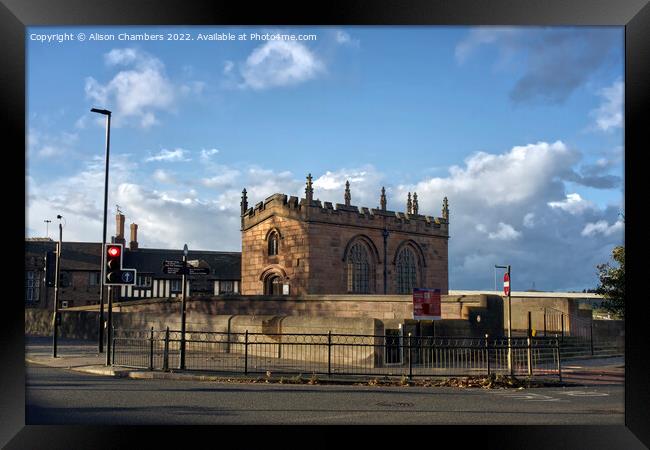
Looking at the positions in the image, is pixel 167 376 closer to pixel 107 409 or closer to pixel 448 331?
pixel 107 409

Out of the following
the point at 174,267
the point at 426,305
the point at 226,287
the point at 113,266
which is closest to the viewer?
the point at 174,267

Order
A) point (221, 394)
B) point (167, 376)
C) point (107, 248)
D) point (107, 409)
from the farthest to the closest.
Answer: point (107, 248), point (167, 376), point (221, 394), point (107, 409)

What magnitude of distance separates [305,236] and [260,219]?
4.74 metres

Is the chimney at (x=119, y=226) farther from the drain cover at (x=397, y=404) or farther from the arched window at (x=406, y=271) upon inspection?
the drain cover at (x=397, y=404)

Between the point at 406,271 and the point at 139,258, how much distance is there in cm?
3043

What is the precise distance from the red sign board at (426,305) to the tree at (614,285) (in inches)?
709

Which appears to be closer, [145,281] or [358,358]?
[358,358]

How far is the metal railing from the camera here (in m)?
17.4

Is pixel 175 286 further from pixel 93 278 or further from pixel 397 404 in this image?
pixel 397 404

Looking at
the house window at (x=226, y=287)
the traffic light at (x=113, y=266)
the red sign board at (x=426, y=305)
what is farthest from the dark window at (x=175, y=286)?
the red sign board at (x=426, y=305)

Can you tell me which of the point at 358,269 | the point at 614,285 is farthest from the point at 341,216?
the point at 614,285

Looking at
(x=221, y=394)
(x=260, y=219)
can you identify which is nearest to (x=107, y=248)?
(x=221, y=394)

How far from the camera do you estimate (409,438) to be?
8.98m

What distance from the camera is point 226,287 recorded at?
63.6 meters
